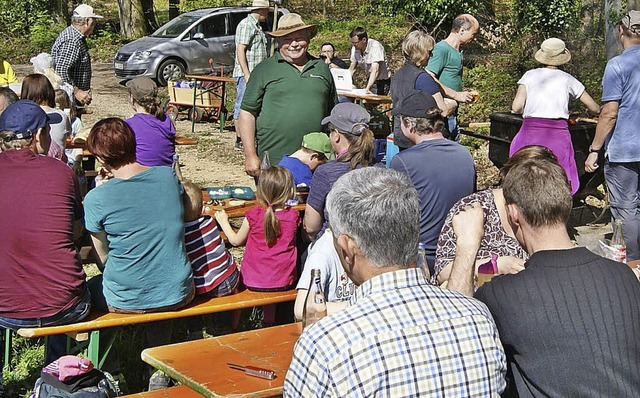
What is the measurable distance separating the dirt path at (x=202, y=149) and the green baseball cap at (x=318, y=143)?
424 cm

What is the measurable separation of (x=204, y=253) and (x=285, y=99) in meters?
1.49

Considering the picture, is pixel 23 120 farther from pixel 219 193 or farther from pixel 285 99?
pixel 285 99

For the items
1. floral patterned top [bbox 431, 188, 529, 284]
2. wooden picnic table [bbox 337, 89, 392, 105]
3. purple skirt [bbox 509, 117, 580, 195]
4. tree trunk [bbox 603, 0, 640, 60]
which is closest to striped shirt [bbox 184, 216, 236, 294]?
floral patterned top [bbox 431, 188, 529, 284]

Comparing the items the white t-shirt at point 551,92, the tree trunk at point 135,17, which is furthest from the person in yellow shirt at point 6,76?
the tree trunk at point 135,17

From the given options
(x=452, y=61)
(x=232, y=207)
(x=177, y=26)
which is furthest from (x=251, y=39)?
(x=177, y=26)

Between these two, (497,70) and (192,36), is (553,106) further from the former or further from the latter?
(192,36)

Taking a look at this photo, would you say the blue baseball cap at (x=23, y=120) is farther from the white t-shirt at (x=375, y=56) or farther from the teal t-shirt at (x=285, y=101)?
the white t-shirt at (x=375, y=56)

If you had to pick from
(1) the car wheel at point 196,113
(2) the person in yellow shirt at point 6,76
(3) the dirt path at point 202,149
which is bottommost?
(3) the dirt path at point 202,149

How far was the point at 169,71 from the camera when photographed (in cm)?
1755

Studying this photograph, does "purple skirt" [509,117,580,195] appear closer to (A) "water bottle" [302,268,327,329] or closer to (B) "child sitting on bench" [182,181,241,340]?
(B) "child sitting on bench" [182,181,241,340]

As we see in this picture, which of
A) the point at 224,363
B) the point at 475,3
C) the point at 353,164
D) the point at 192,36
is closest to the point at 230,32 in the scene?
the point at 192,36

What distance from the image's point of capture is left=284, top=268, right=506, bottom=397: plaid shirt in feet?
7.38

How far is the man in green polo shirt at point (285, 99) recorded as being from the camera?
5910 mm

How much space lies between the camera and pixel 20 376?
16.0ft
